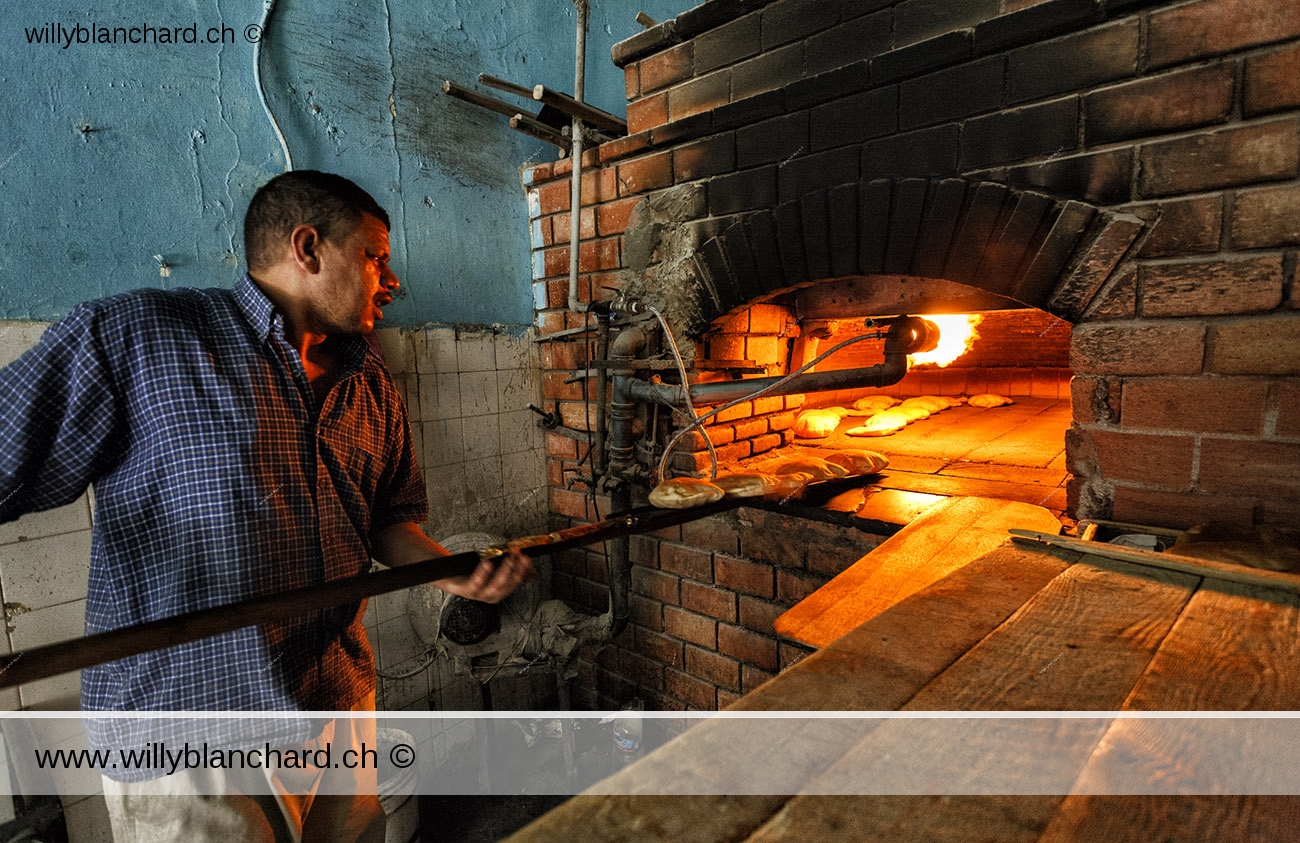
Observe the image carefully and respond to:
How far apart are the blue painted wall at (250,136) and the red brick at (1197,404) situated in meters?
2.63

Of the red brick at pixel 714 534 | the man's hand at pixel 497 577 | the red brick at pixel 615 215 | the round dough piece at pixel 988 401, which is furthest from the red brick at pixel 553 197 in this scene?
the round dough piece at pixel 988 401

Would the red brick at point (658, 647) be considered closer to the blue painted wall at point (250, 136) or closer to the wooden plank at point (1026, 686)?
the blue painted wall at point (250, 136)

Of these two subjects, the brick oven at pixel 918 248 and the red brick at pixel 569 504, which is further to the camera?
the red brick at pixel 569 504

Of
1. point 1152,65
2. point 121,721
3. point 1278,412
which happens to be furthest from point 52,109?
point 1278,412

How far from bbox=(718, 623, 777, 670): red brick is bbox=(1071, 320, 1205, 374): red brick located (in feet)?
5.05

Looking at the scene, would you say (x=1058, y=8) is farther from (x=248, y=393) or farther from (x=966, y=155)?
(x=248, y=393)

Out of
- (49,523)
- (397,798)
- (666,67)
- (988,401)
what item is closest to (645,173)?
(666,67)

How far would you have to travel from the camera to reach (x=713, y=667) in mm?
2736

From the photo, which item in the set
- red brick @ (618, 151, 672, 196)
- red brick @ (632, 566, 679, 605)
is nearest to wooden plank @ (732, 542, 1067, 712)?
red brick @ (632, 566, 679, 605)

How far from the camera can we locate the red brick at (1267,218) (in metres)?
1.43

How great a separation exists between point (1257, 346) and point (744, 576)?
1.77m

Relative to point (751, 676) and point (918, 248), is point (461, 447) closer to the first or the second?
point (751, 676)

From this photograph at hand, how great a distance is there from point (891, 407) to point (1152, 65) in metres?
2.63

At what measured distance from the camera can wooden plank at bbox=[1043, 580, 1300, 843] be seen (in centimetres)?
55
